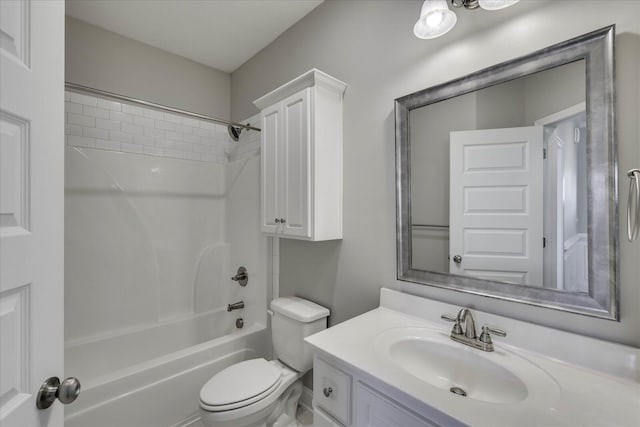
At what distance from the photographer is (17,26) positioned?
58cm

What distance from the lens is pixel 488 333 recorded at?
3.41 ft

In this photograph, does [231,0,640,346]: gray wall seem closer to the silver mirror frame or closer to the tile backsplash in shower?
the silver mirror frame

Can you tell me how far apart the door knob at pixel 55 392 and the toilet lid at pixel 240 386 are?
0.80m

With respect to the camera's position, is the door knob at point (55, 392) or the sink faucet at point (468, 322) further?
the sink faucet at point (468, 322)

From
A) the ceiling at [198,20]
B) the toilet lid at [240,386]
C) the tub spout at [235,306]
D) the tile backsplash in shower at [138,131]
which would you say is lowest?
the toilet lid at [240,386]

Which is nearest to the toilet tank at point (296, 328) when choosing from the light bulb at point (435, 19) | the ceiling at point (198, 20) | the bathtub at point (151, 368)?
the bathtub at point (151, 368)

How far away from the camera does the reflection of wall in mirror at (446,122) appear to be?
987 millimetres

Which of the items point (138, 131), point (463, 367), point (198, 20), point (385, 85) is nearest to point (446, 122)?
point (385, 85)

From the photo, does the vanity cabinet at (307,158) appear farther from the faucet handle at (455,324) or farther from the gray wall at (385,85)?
the faucet handle at (455,324)

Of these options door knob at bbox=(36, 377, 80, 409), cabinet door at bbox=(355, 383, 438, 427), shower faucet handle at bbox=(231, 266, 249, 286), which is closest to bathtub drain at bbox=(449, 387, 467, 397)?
cabinet door at bbox=(355, 383, 438, 427)

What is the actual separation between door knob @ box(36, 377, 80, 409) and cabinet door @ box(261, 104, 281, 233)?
1.19m

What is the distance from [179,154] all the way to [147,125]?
315 mm

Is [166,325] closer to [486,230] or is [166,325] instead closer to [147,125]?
[147,125]

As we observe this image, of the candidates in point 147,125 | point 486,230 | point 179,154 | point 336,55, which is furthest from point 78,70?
point 486,230
